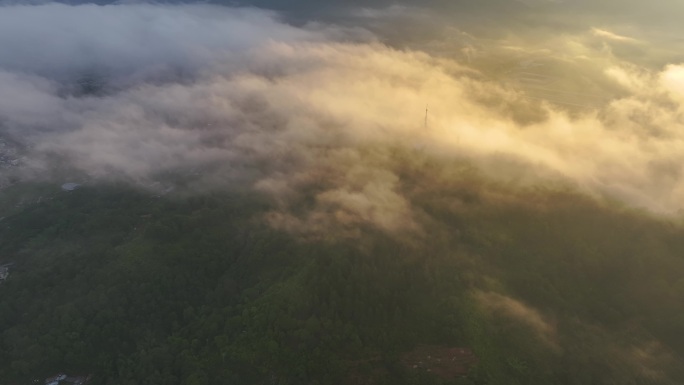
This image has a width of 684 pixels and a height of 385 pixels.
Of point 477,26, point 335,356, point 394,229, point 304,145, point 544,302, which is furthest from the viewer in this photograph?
point 477,26

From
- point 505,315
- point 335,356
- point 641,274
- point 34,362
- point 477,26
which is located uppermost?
point 477,26

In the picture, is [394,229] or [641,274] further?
[394,229]

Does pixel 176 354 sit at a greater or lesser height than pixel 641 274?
lesser

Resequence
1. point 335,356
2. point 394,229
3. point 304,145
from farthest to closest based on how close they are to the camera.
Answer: point 304,145
point 394,229
point 335,356

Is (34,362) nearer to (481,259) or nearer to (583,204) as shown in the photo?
(481,259)

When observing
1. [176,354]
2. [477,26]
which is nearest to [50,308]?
[176,354]

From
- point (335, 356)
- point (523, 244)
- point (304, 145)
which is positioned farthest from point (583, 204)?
point (304, 145)
